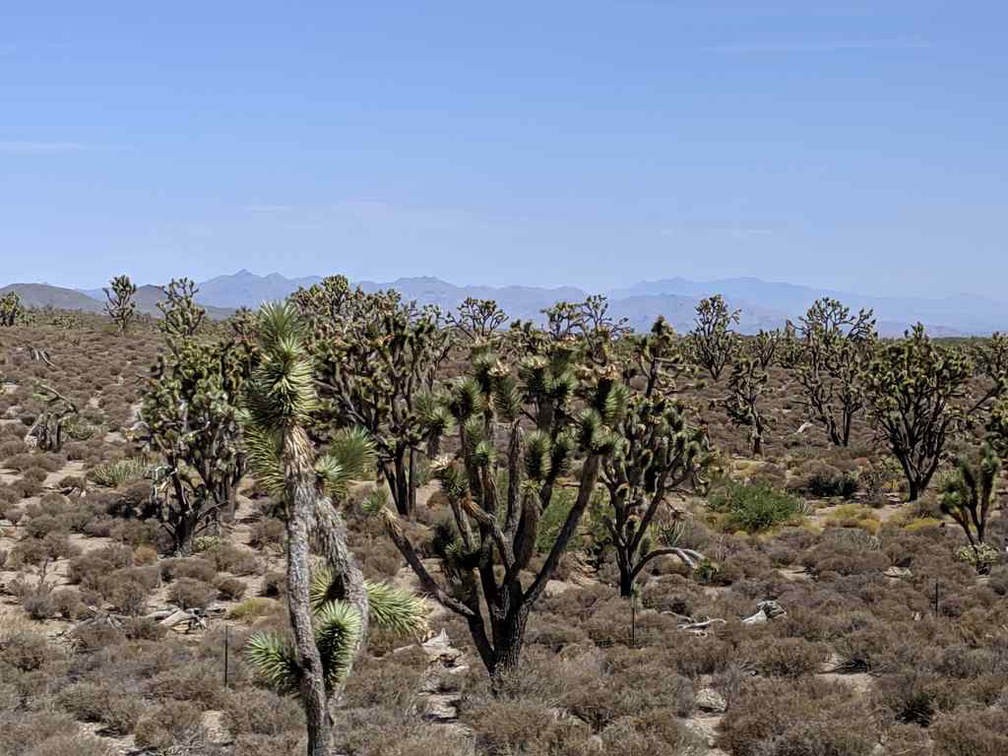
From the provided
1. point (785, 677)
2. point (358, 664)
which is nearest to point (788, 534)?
point (785, 677)

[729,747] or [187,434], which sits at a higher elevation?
[187,434]

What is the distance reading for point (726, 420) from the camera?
4653 centimetres

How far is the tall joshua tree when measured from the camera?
8.24 metres

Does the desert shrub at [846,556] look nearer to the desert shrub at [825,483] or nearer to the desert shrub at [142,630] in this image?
the desert shrub at [825,483]

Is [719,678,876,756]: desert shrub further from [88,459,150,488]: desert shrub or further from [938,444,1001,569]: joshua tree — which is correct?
[88,459,150,488]: desert shrub

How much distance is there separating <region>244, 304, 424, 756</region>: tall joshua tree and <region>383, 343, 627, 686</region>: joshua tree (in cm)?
364

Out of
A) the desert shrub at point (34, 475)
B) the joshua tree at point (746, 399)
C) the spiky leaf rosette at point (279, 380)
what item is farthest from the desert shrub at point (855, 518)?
the desert shrub at point (34, 475)

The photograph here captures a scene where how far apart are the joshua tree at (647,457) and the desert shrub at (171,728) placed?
9514 mm

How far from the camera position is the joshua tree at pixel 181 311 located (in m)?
54.6

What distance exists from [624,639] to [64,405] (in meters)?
27.3

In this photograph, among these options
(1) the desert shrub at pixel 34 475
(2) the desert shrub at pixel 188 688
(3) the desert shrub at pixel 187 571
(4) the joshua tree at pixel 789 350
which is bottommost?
(3) the desert shrub at pixel 187 571

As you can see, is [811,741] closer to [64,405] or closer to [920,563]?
[920,563]

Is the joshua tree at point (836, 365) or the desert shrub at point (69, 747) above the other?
the joshua tree at point (836, 365)

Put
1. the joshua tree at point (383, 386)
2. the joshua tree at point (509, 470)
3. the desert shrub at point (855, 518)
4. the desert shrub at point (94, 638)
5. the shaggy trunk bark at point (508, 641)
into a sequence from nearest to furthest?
1. the joshua tree at point (509, 470)
2. the shaggy trunk bark at point (508, 641)
3. the desert shrub at point (94, 638)
4. the joshua tree at point (383, 386)
5. the desert shrub at point (855, 518)
